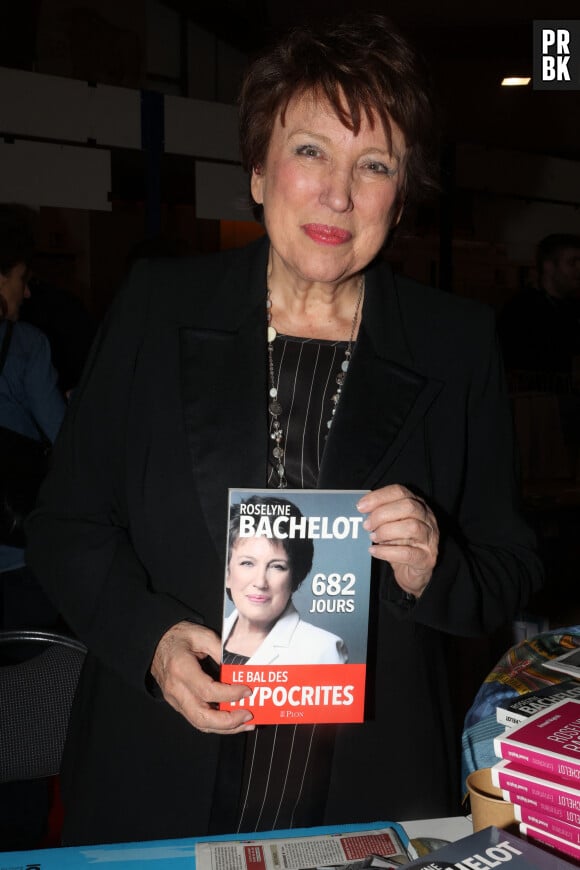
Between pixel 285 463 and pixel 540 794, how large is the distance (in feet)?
2.09

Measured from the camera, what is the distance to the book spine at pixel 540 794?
1.06m

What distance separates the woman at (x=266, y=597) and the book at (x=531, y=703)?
254 millimetres

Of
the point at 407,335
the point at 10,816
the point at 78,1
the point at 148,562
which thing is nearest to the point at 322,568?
the point at 148,562

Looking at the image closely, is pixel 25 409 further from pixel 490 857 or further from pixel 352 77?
pixel 490 857

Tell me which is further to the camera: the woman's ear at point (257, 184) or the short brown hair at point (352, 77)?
the woman's ear at point (257, 184)

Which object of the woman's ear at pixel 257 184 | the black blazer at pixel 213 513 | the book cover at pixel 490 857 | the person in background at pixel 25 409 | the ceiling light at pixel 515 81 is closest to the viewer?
the book cover at pixel 490 857

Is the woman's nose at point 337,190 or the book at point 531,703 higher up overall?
the woman's nose at point 337,190

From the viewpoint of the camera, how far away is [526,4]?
28.3 ft

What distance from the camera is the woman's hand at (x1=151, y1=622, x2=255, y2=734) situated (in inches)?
47.6

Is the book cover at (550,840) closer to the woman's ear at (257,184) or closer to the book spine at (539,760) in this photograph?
the book spine at (539,760)

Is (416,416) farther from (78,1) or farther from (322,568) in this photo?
(78,1)

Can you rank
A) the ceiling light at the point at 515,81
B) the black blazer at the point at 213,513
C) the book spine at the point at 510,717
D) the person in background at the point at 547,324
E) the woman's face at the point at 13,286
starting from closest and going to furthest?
the book spine at the point at 510,717 → the black blazer at the point at 213,513 → the woman's face at the point at 13,286 → the person in background at the point at 547,324 → the ceiling light at the point at 515,81

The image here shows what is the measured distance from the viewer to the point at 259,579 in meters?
1.19

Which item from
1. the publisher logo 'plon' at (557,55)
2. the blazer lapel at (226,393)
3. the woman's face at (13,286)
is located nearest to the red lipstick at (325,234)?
the blazer lapel at (226,393)
